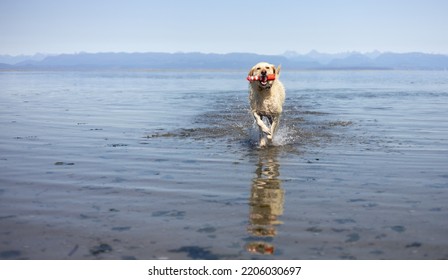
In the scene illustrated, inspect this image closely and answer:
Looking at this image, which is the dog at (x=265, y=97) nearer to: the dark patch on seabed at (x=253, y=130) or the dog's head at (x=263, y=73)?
the dog's head at (x=263, y=73)

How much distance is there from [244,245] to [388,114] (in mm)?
14428

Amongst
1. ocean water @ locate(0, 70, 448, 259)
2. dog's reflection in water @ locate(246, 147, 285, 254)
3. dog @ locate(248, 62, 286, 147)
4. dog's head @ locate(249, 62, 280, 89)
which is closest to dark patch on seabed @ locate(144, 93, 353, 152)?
ocean water @ locate(0, 70, 448, 259)

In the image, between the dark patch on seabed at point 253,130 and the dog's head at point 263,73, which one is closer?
the dog's head at point 263,73

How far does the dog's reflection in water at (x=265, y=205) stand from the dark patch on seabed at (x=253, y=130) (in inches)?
88.1

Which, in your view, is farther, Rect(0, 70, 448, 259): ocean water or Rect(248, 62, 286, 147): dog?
Rect(248, 62, 286, 147): dog

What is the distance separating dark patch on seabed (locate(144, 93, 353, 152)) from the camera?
1130 cm

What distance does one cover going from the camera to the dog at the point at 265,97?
34.6 ft

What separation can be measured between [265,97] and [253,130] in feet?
5.55

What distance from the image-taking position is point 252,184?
702cm

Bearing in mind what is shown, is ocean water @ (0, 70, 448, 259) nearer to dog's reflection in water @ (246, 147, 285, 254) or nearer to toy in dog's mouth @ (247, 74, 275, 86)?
dog's reflection in water @ (246, 147, 285, 254)

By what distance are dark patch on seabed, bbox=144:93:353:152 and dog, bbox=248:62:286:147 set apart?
39 centimetres

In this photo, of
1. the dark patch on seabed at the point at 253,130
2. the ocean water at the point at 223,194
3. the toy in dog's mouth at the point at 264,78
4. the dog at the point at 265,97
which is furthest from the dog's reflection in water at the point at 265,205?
the toy in dog's mouth at the point at 264,78

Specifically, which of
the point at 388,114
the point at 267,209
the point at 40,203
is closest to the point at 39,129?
the point at 40,203

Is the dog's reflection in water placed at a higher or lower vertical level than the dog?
lower
